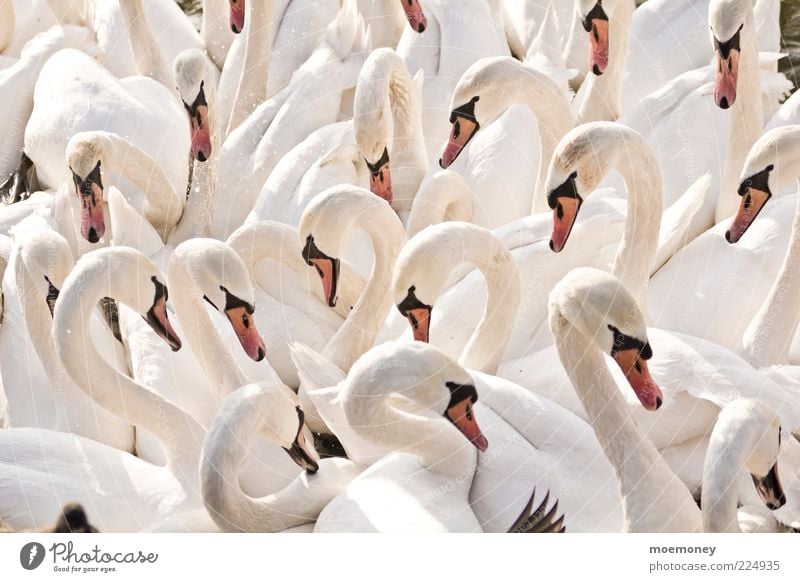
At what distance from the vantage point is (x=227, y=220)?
4.45 metres

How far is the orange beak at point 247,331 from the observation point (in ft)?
12.1

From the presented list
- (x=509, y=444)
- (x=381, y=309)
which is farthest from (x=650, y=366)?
Result: (x=381, y=309)

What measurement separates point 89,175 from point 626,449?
5.54 ft

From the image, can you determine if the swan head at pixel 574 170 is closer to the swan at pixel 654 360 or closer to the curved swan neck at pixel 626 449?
the swan at pixel 654 360

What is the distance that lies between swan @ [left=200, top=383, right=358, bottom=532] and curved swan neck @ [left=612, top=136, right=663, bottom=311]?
823 millimetres

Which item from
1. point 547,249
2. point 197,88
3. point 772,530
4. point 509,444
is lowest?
point 772,530

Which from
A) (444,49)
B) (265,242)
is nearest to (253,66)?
(444,49)

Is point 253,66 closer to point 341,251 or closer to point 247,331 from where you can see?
point 341,251

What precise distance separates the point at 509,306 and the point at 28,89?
2066mm

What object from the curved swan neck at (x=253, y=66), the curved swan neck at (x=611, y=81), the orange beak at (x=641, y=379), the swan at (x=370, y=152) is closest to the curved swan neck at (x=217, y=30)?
the curved swan neck at (x=253, y=66)

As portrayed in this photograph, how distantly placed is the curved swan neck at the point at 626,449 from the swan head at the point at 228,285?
777mm

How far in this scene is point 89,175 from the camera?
4121mm
